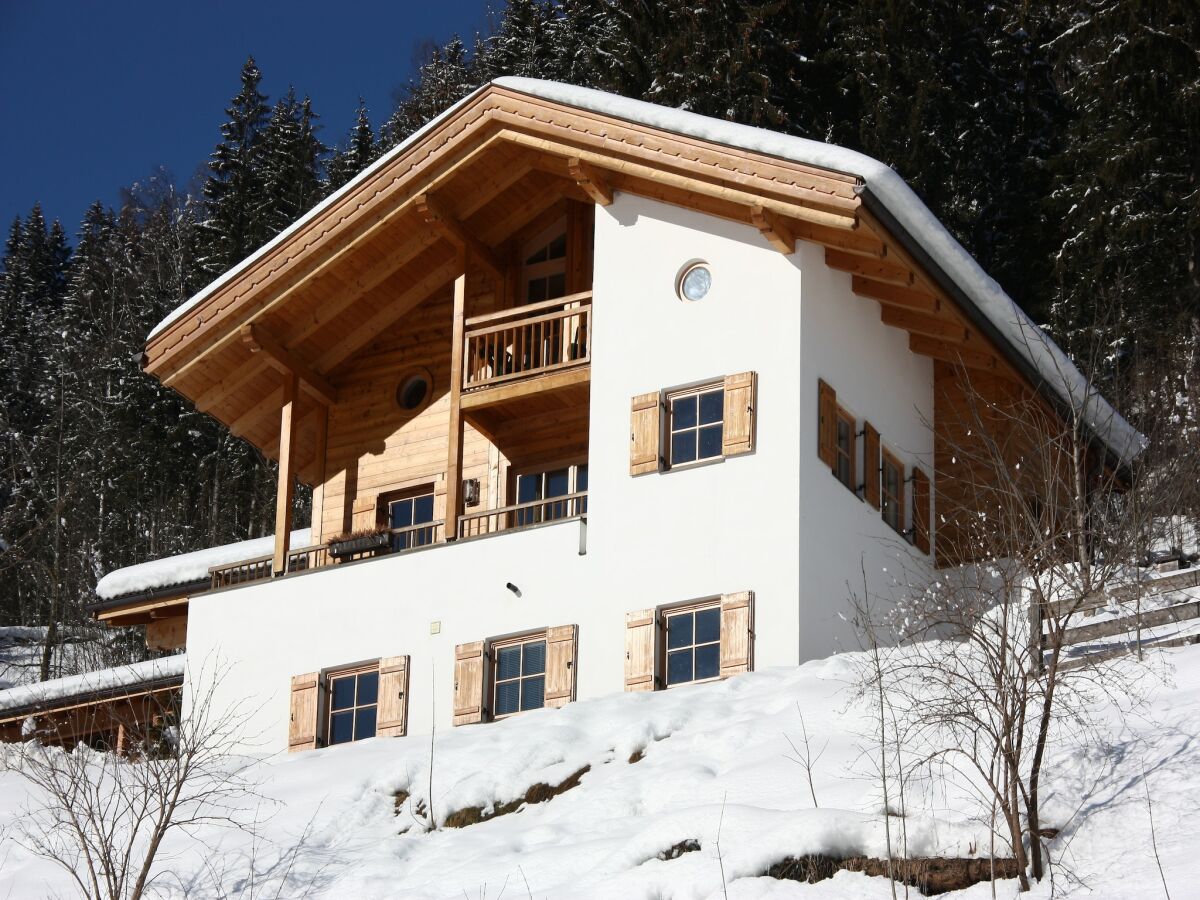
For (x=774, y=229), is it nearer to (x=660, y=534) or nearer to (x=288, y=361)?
(x=660, y=534)

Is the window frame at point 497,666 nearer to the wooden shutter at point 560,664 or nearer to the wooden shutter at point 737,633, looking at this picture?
the wooden shutter at point 560,664

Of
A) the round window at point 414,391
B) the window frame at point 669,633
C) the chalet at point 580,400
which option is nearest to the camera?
the window frame at point 669,633

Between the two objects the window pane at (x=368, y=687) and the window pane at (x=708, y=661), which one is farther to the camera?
the window pane at (x=368, y=687)

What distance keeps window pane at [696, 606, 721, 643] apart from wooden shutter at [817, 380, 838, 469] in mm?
2129

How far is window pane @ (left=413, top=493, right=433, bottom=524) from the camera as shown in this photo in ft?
83.1

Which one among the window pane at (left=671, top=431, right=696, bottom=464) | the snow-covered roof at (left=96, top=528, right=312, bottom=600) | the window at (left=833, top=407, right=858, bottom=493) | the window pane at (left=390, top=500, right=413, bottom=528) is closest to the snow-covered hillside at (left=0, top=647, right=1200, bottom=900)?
the window pane at (left=671, top=431, right=696, bottom=464)

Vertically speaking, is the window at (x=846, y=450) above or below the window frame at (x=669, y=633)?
above

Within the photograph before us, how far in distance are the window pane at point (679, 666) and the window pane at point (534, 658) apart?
5.26ft

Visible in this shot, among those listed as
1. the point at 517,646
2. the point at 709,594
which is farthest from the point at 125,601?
the point at 709,594

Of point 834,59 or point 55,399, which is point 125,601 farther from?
point 55,399

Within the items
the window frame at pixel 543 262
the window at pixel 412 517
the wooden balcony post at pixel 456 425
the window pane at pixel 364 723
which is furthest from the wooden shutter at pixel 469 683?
the window frame at pixel 543 262

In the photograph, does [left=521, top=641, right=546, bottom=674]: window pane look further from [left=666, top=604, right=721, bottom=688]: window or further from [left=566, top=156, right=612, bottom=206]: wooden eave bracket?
[left=566, top=156, right=612, bottom=206]: wooden eave bracket

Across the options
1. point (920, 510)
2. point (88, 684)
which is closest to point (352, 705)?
point (88, 684)

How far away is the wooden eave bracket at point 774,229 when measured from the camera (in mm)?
21781
